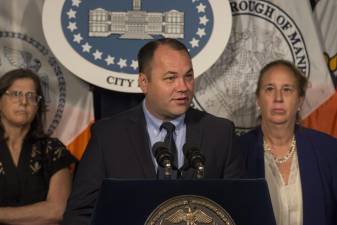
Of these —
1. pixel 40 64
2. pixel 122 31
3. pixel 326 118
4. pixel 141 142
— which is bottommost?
pixel 141 142

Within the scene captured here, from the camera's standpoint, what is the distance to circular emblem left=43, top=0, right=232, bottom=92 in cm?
290

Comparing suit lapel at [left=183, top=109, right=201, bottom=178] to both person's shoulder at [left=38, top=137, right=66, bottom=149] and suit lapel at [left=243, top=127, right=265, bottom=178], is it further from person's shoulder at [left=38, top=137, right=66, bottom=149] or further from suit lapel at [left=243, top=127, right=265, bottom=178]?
person's shoulder at [left=38, top=137, right=66, bottom=149]

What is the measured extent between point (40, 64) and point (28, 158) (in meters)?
0.54

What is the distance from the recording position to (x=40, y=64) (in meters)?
3.01

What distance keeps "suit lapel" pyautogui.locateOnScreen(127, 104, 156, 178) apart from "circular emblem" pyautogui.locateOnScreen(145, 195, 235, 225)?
45 cm

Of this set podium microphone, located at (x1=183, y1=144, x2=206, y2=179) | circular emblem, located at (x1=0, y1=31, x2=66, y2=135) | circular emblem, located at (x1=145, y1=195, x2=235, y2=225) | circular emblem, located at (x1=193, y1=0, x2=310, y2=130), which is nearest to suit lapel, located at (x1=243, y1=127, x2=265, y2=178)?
circular emblem, located at (x1=193, y1=0, x2=310, y2=130)

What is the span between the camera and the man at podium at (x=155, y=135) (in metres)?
1.90

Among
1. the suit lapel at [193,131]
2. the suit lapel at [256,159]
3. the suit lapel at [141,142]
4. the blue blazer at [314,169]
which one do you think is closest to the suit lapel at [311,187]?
the blue blazer at [314,169]

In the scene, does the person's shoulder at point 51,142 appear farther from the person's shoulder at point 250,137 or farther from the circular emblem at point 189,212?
the circular emblem at point 189,212

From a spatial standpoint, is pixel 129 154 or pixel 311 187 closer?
pixel 129 154

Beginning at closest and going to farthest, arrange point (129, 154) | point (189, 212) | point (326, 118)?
point (189, 212)
point (129, 154)
point (326, 118)

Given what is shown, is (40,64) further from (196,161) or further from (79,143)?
(196,161)

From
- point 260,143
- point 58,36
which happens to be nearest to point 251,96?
point 260,143

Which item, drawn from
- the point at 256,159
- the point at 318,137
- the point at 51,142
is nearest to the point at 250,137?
the point at 256,159
